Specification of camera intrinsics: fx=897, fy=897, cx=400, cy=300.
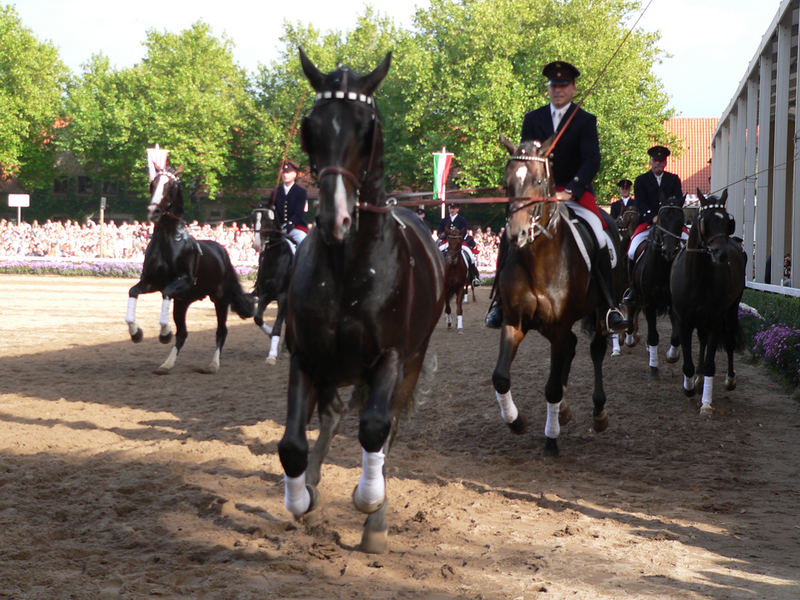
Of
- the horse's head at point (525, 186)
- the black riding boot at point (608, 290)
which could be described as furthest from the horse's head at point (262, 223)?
the horse's head at point (525, 186)

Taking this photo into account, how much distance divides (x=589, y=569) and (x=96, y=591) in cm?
254

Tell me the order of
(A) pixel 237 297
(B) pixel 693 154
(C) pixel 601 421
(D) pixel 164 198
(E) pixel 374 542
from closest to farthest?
1. (E) pixel 374 542
2. (C) pixel 601 421
3. (D) pixel 164 198
4. (A) pixel 237 297
5. (B) pixel 693 154

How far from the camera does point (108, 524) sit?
542cm

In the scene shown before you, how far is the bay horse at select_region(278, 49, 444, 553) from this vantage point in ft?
14.4

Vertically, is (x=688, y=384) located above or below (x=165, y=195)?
below

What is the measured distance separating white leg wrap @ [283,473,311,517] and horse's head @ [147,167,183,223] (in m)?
7.63

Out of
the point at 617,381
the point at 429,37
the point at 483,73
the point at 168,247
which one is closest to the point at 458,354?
Answer: the point at 617,381

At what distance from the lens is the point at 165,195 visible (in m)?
11.9

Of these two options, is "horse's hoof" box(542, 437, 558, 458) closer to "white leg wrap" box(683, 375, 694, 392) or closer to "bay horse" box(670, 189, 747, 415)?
"bay horse" box(670, 189, 747, 415)

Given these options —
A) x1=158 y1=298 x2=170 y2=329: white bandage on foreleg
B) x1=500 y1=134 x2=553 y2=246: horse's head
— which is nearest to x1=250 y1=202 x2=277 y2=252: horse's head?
x1=158 y1=298 x2=170 y2=329: white bandage on foreleg

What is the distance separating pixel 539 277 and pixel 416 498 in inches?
87.0

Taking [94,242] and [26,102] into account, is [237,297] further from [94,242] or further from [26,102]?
[26,102]

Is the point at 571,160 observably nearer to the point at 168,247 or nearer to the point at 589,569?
the point at 589,569

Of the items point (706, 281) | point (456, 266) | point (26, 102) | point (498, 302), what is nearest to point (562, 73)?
point (498, 302)
